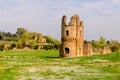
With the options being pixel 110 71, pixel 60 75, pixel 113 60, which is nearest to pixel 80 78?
pixel 60 75

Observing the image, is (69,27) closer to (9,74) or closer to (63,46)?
(63,46)

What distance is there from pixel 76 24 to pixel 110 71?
33.5 metres

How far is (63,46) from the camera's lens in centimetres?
7088

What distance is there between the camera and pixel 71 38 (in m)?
71.1

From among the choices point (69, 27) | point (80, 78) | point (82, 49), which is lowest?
point (80, 78)

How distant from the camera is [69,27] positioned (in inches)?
2803

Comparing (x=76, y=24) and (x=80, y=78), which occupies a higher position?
(x=76, y=24)

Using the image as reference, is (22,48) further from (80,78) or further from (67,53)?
(80,78)

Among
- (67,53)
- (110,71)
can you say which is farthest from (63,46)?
(110,71)

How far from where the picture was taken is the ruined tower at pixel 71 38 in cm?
7062

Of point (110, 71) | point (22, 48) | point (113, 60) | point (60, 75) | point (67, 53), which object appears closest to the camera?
point (60, 75)

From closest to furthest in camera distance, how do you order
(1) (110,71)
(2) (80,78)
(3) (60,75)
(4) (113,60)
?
(2) (80,78), (3) (60,75), (1) (110,71), (4) (113,60)

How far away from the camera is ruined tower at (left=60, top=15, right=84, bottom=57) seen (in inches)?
2781

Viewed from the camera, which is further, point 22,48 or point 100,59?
point 22,48
